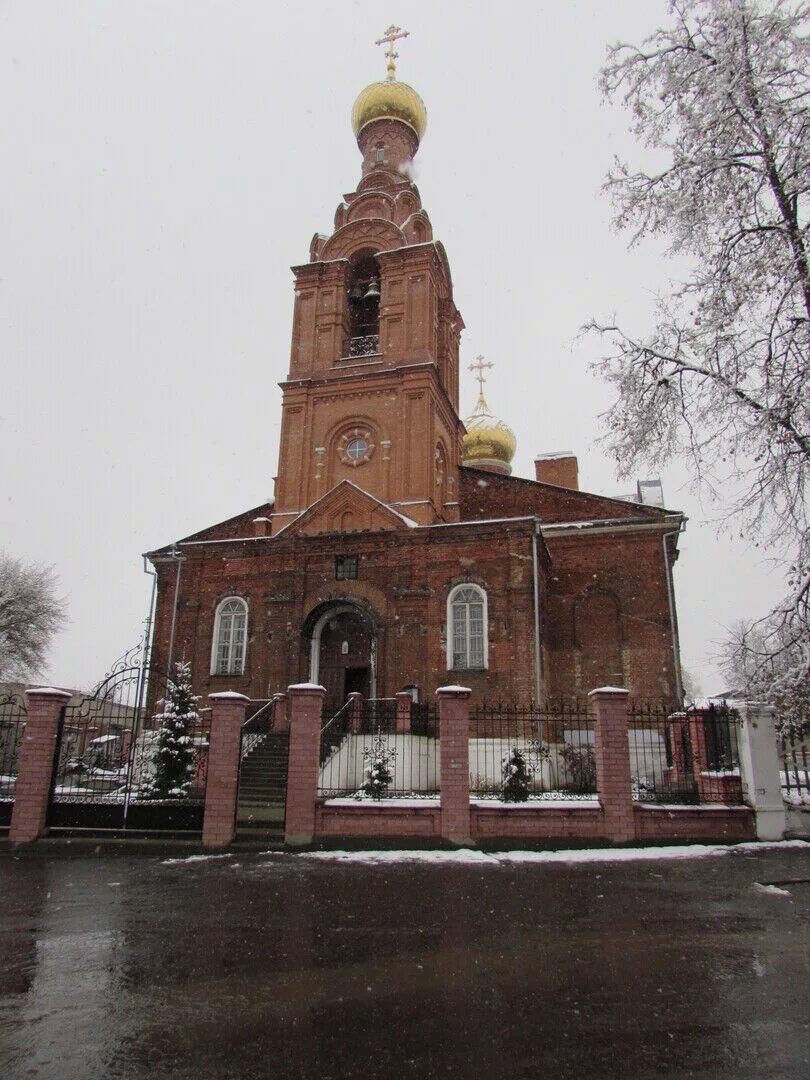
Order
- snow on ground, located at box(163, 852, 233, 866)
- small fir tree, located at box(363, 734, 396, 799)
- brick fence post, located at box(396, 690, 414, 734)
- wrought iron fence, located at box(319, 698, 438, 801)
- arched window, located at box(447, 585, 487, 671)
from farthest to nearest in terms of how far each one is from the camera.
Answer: arched window, located at box(447, 585, 487, 671), brick fence post, located at box(396, 690, 414, 734), wrought iron fence, located at box(319, 698, 438, 801), small fir tree, located at box(363, 734, 396, 799), snow on ground, located at box(163, 852, 233, 866)

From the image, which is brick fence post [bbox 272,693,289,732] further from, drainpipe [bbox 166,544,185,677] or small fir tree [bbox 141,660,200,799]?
drainpipe [bbox 166,544,185,677]

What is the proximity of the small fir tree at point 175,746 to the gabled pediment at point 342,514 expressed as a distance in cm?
638

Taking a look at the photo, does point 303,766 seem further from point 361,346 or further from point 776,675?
point 361,346

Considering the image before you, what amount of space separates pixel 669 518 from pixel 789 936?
14754 mm

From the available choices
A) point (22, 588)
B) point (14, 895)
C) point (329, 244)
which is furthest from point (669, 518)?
point (22, 588)

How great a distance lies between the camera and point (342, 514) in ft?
62.7

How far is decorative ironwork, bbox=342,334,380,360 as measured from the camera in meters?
21.9

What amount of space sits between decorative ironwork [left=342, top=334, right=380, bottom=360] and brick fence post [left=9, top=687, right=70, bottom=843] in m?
14.0

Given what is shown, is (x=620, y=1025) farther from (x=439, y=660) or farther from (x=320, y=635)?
(x=320, y=635)

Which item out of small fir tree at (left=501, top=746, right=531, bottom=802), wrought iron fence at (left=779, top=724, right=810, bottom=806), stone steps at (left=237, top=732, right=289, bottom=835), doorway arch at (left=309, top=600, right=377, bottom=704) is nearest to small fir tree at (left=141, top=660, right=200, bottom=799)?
stone steps at (left=237, top=732, right=289, bottom=835)

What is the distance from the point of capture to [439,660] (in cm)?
1723

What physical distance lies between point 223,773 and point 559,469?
768 inches

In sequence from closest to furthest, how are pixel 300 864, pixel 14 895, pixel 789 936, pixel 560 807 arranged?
1. pixel 789 936
2. pixel 14 895
3. pixel 300 864
4. pixel 560 807

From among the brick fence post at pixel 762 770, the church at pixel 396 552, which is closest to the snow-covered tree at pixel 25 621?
the church at pixel 396 552
